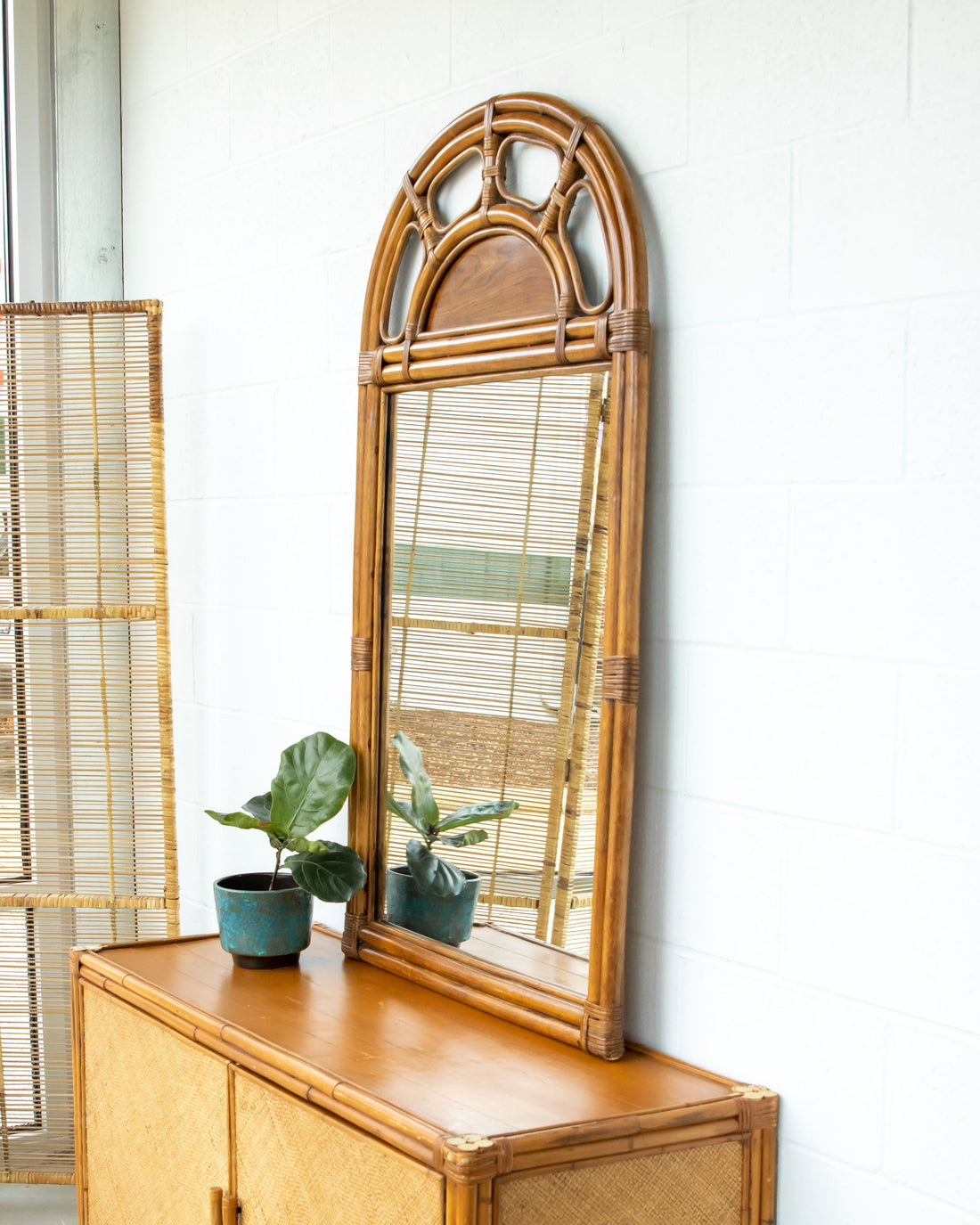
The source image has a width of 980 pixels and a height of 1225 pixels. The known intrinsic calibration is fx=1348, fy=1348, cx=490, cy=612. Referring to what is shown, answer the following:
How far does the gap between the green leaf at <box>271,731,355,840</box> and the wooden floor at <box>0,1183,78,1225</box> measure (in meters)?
1.01

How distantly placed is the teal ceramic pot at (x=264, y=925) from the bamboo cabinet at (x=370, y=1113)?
3 cm

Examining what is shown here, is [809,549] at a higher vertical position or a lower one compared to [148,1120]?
higher

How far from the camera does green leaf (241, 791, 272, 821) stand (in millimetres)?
1923

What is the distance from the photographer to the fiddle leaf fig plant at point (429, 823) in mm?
1695

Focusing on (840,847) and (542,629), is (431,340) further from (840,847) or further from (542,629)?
(840,847)

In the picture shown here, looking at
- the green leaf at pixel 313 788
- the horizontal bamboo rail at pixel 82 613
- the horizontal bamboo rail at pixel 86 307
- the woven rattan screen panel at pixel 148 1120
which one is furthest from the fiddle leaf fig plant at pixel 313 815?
the horizontal bamboo rail at pixel 86 307

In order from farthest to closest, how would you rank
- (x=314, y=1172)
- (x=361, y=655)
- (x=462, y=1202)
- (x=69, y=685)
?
(x=69, y=685)
(x=361, y=655)
(x=314, y=1172)
(x=462, y=1202)

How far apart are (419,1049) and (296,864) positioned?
38 centimetres

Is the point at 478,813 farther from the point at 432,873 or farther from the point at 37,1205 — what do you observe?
the point at 37,1205

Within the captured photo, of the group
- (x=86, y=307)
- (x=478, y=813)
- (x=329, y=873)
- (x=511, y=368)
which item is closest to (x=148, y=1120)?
(x=329, y=873)

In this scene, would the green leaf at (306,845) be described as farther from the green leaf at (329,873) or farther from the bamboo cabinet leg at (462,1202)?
the bamboo cabinet leg at (462,1202)

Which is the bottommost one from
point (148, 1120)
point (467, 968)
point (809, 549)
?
point (148, 1120)

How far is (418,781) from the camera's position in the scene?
70.7 inches

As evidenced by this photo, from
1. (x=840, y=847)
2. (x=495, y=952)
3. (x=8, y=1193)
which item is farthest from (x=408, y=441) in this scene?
(x=8, y=1193)
